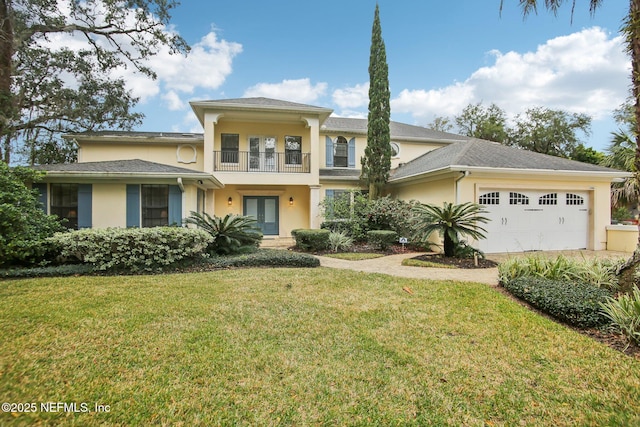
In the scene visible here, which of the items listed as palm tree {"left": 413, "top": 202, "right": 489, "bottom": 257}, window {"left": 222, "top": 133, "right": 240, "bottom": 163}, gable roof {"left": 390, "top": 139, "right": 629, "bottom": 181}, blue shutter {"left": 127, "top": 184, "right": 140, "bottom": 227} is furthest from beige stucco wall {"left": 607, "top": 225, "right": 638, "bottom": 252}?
blue shutter {"left": 127, "top": 184, "right": 140, "bottom": 227}

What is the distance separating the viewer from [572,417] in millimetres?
2404

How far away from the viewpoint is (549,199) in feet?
36.8

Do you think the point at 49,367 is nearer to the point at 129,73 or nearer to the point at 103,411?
the point at 103,411

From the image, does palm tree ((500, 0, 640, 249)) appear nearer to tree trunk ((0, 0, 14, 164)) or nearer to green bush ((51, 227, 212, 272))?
green bush ((51, 227, 212, 272))

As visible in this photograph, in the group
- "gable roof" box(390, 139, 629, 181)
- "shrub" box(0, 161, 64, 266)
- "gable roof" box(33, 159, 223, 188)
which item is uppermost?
"gable roof" box(390, 139, 629, 181)

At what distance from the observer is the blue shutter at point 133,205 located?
10.3 m

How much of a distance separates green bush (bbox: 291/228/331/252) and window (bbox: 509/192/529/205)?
6989mm

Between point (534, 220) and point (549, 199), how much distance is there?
3.45 feet

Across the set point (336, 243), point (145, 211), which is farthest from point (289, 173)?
point (145, 211)

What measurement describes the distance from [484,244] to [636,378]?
27.0 ft

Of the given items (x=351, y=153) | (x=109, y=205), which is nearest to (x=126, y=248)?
(x=109, y=205)

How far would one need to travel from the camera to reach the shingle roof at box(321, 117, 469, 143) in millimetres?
16188

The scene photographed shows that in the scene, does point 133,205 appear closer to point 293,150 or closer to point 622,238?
point 293,150

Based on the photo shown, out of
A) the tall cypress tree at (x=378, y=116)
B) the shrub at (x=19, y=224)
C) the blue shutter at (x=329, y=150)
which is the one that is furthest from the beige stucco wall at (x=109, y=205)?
the tall cypress tree at (x=378, y=116)
